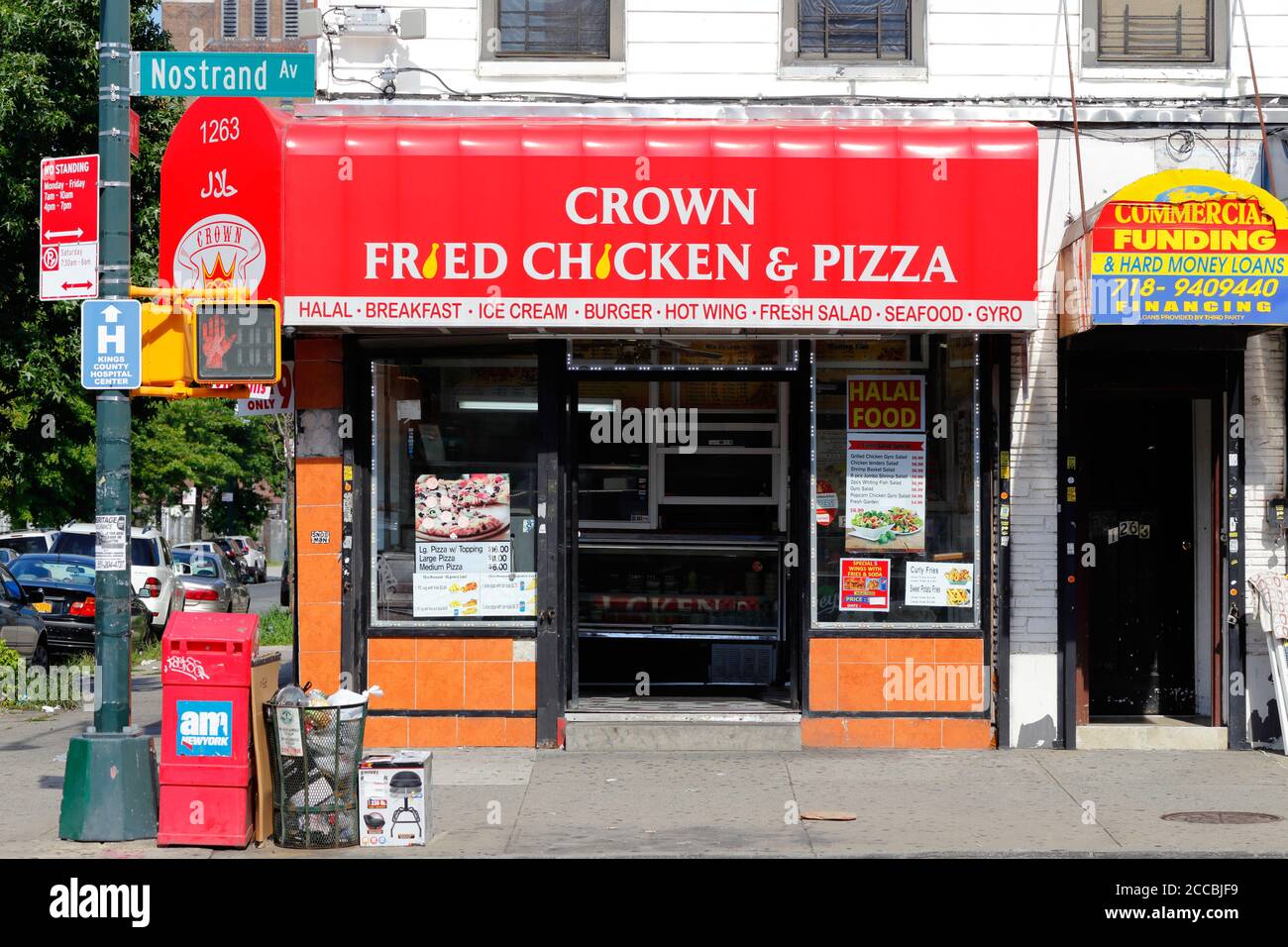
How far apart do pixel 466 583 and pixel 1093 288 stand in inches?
196

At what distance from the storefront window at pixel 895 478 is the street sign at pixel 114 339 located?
5.10 m

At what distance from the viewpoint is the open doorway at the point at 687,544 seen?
504 inches

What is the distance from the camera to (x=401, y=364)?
12.0 m

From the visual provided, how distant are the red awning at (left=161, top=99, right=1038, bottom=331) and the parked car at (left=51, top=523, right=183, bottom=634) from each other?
44.8ft

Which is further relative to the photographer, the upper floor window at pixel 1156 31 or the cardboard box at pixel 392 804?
the upper floor window at pixel 1156 31

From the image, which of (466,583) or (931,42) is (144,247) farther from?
(931,42)

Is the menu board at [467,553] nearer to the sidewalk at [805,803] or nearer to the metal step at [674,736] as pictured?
the metal step at [674,736]

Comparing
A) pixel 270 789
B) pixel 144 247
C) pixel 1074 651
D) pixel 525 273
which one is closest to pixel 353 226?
pixel 525 273

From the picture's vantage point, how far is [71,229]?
9352 millimetres

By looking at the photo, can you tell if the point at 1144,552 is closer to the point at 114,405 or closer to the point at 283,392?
the point at 283,392

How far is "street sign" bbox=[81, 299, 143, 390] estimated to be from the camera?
9.09m

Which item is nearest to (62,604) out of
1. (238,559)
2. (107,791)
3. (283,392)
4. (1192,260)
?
Result: (283,392)

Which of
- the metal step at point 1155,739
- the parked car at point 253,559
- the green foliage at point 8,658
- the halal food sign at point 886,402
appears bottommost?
the parked car at point 253,559

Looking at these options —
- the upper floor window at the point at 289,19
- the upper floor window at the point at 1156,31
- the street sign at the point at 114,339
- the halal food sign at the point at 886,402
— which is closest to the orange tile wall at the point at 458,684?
the halal food sign at the point at 886,402
